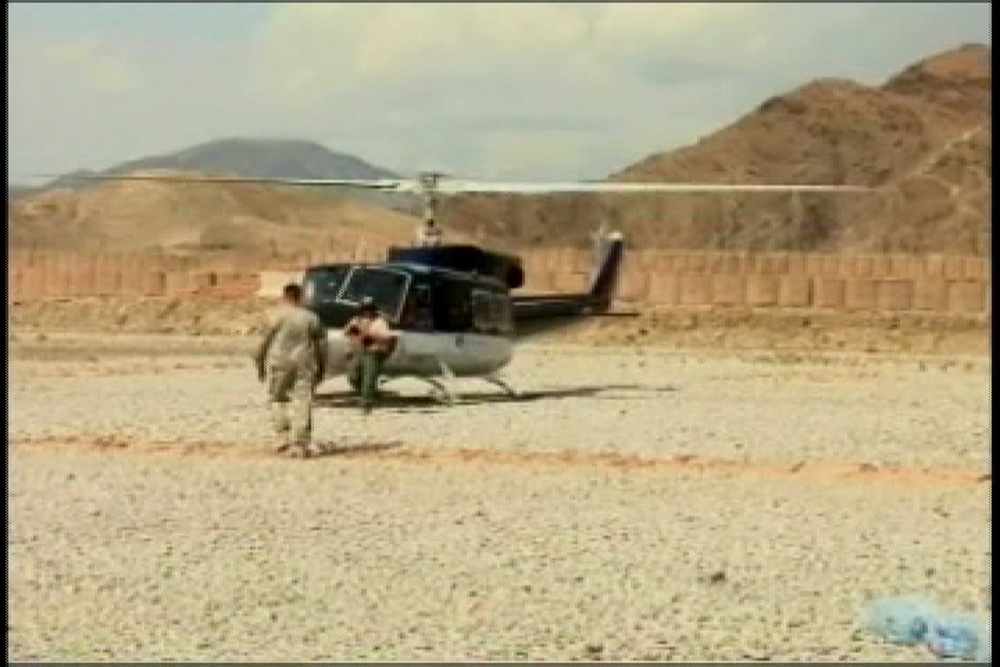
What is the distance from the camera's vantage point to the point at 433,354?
799 inches

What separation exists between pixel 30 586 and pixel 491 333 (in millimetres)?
13059

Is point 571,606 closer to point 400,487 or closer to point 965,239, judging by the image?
point 400,487

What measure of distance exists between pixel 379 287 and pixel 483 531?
930 centimetres

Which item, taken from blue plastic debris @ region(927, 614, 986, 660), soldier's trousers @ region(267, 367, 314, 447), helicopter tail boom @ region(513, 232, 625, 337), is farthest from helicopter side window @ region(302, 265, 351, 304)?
blue plastic debris @ region(927, 614, 986, 660)

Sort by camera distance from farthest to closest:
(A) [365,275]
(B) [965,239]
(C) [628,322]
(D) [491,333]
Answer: (B) [965,239] → (C) [628,322] → (D) [491,333] → (A) [365,275]

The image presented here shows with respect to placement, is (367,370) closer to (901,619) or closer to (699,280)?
(901,619)

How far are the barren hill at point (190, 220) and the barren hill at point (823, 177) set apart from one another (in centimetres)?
884

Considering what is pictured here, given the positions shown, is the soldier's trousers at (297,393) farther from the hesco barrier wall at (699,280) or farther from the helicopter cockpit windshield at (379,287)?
the hesco barrier wall at (699,280)

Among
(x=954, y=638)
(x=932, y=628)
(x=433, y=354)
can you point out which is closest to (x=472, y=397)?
(x=433, y=354)

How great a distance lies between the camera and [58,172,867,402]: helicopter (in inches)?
775

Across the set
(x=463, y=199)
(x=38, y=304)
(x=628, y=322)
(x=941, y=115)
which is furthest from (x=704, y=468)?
(x=941, y=115)

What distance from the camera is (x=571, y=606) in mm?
8555

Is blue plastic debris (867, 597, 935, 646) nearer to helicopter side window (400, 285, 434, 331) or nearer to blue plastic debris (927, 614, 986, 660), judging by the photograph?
blue plastic debris (927, 614, 986, 660)

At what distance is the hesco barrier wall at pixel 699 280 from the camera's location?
4847cm
